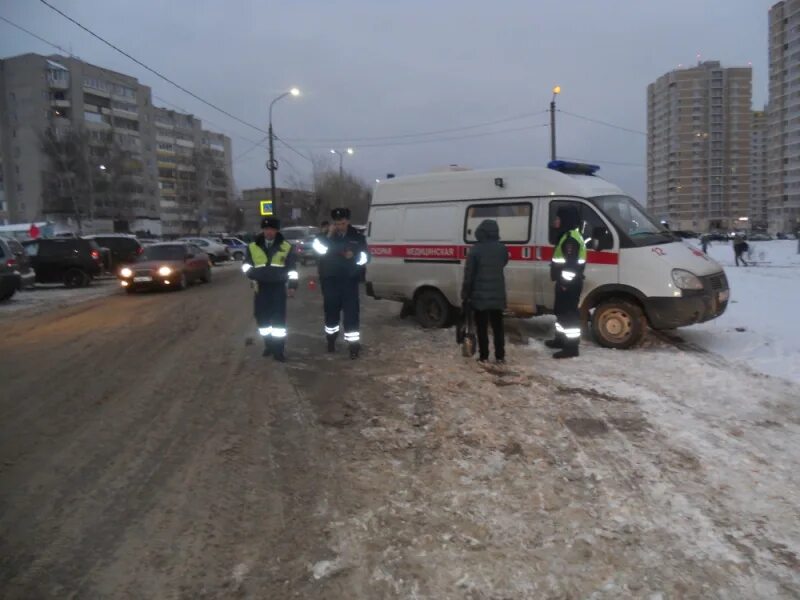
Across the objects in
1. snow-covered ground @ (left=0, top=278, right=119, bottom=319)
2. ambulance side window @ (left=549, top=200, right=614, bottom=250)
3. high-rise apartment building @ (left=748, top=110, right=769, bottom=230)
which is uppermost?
high-rise apartment building @ (left=748, top=110, right=769, bottom=230)

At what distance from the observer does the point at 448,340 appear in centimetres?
895

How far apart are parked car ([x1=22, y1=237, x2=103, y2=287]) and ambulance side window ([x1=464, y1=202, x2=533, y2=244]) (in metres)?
16.7

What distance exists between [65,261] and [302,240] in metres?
9.91

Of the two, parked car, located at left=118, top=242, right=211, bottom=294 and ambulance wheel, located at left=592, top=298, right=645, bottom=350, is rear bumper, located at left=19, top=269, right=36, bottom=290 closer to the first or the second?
parked car, located at left=118, top=242, right=211, bottom=294

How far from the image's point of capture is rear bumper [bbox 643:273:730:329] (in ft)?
25.1

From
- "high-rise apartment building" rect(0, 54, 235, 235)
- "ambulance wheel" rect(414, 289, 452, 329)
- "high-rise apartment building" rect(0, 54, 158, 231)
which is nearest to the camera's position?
"ambulance wheel" rect(414, 289, 452, 329)

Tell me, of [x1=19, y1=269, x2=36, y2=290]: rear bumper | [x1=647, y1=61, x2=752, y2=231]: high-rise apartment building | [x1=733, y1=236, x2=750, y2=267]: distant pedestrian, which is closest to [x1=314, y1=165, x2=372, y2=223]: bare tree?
[x1=733, y1=236, x2=750, y2=267]: distant pedestrian

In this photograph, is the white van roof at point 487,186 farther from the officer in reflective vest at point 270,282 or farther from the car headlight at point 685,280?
the officer in reflective vest at point 270,282

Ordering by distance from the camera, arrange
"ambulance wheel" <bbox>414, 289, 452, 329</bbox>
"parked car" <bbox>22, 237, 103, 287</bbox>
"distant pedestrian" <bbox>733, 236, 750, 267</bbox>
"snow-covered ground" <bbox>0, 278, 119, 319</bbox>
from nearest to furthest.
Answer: "ambulance wheel" <bbox>414, 289, 452, 329</bbox>
"snow-covered ground" <bbox>0, 278, 119, 319</bbox>
"parked car" <bbox>22, 237, 103, 287</bbox>
"distant pedestrian" <bbox>733, 236, 750, 267</bbox>

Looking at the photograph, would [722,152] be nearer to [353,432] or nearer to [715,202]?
[715,202]

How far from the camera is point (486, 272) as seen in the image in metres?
7.24

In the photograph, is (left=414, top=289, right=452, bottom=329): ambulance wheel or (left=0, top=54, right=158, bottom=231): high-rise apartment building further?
(left=0, top=54, right=158, bottom=231): high-rise apartment building

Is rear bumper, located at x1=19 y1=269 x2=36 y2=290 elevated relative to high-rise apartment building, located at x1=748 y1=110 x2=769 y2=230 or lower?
lower

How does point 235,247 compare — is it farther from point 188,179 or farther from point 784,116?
point 784,116
